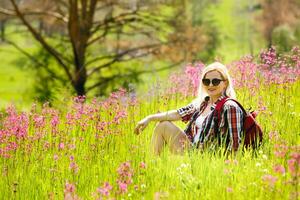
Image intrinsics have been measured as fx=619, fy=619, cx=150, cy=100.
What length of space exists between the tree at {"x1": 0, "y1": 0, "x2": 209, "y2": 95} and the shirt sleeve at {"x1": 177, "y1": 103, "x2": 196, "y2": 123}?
40.4ft

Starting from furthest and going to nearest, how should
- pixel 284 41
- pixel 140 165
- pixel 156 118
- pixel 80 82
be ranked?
pixel 80 82 < pixel 284 41 < pixel 156 118 < pixel 140 165

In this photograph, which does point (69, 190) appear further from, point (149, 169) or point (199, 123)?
point (199, 123)

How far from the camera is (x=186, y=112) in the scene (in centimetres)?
752

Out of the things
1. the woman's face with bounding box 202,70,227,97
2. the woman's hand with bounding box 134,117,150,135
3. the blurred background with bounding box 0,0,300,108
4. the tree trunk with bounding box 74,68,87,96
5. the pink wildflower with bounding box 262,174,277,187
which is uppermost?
the blurred background with bounding box 0,0,300,108

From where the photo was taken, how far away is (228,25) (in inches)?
5221

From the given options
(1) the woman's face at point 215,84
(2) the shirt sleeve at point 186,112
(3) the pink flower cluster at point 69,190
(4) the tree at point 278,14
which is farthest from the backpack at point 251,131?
(4) the tree at point 278,14

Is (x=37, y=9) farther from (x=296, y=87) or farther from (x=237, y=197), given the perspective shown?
(x=237, y=197)

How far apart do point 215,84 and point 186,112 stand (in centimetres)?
74

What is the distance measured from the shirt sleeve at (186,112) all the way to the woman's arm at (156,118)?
0.14 feet

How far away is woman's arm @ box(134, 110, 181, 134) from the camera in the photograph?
→ 723 cm

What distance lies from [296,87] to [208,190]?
166 inches

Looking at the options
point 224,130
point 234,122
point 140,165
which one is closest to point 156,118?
point 224,130

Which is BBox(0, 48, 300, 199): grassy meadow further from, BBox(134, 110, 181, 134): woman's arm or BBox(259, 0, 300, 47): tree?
BBox(259, 0, 300, 47): tree

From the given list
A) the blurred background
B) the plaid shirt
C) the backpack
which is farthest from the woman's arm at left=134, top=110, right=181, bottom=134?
the blurred background
